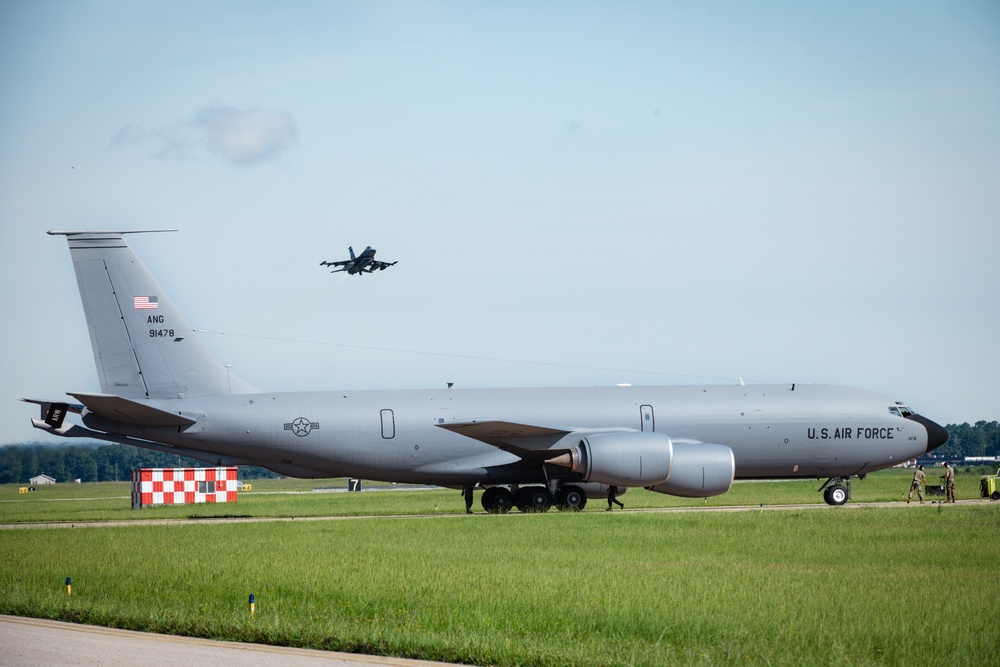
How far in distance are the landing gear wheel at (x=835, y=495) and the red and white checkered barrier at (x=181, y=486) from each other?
25835 mm

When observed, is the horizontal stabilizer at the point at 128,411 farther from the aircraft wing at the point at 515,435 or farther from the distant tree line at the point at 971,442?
the distant tree line at the point at 971,442

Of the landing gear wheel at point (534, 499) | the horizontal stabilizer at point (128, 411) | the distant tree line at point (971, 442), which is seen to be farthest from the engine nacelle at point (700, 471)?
the distant tree line at point (971, 442)

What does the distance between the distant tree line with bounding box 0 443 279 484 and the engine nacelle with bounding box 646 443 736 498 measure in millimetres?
21620

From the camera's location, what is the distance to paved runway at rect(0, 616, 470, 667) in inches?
490

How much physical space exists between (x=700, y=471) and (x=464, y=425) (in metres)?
7.60

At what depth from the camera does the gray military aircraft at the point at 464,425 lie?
3500 centimetres

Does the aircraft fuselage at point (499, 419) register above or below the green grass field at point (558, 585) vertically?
above

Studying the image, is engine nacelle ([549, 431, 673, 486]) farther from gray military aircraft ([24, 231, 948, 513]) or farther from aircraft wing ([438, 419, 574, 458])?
aircraft wing ([438, 419, 574, 458])

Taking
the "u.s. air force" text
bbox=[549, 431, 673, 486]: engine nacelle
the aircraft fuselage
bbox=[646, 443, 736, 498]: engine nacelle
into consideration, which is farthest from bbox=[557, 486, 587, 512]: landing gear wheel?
the "u.s. air force" text

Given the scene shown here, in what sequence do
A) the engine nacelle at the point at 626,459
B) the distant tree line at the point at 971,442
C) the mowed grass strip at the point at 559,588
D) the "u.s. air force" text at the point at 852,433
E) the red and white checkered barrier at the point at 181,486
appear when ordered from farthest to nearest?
1. the distant tree line at the point at 971,442
2. the red and white checkered barrier at the point at 181,486
3. the "u.s. air force" text at the point at 852,433
4. the engine nacelle at the point at 626,459
5. the mowed grass strip at the point at 559,588

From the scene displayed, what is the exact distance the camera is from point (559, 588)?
59.4 ft

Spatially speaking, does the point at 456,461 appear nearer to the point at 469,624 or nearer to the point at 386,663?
the point at 469,624

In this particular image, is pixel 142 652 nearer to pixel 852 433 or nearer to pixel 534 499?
pixel 534 499

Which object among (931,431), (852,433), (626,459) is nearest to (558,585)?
(626,459)
